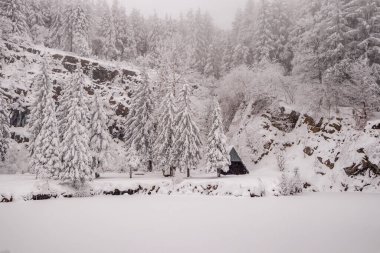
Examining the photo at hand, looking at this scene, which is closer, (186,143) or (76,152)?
(76,152)

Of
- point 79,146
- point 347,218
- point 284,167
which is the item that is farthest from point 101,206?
point 284,167

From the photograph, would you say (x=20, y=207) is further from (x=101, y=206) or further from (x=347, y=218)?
(x=347, y=218)

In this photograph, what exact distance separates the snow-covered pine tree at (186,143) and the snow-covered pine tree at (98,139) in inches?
329

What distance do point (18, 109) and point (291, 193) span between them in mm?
40526

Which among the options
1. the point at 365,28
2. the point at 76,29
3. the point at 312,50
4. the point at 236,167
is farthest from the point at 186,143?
the point at 76,29

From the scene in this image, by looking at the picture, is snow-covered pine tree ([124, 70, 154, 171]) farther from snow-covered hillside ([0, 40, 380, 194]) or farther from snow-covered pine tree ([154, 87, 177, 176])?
snow-covered hillside ([0, 40, 380, 194])

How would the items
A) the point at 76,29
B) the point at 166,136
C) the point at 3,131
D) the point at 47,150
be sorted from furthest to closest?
the point at 76,29 → the point at 3,131 → the point at 166,136 → the point at 47,150

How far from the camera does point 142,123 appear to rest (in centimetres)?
4225

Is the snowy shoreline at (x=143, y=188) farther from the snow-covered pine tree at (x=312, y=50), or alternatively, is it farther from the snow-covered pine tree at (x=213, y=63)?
the snow-covered pine tree at (x=213, y=63)

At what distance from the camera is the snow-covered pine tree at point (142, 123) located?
137 ft

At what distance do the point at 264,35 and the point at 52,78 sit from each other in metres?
36.6

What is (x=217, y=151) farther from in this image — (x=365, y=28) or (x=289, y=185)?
(x=365, y=28)

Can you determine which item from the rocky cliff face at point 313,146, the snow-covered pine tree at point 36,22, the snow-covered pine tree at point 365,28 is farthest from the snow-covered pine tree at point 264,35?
the snow-covered pine tree at point 36,22

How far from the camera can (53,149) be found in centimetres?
3369
